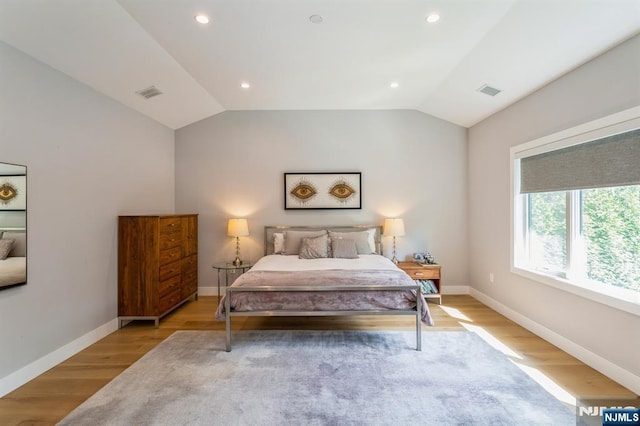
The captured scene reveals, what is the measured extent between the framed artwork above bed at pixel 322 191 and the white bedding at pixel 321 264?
3.16ft

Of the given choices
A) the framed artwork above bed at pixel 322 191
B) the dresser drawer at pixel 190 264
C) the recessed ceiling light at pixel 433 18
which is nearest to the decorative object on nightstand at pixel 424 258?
the framed artwork above bed at pixel 322 191

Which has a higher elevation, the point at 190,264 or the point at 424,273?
the point at 190,264

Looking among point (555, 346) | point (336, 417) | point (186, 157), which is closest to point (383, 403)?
point (336, 417)

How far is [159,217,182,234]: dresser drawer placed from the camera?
3.58 m

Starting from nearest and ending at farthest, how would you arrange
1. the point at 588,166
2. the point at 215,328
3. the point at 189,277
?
the point at 588,166 → the point at 215,328 → the point at 189,277

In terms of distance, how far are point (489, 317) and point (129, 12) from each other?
5.06 m

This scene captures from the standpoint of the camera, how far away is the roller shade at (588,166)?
87.6 inches

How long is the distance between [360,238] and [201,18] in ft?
10.8

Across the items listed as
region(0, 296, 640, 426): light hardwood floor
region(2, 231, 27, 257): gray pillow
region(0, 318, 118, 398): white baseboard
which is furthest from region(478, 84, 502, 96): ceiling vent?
region(0, 318, 118, 398): white baseboard

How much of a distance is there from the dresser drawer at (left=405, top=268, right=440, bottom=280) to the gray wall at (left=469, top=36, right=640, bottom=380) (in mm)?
765

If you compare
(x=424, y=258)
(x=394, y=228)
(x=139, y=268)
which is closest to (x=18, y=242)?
(x=139, y=268)

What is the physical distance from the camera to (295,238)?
447 centimetres

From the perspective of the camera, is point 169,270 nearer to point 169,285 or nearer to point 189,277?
point 169,285

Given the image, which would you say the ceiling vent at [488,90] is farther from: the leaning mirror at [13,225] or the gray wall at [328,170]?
the leaning mirror at [13,225]
